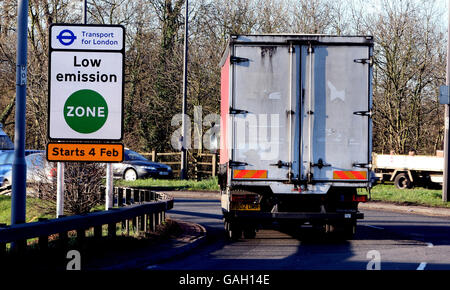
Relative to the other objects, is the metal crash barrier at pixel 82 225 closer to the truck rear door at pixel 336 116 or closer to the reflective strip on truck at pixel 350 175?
the truck rear door at pixel 336 116

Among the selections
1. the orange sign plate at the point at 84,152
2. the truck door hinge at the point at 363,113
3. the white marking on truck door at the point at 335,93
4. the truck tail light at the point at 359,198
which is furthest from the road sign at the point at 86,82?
the truck tail light at the point at 359,198

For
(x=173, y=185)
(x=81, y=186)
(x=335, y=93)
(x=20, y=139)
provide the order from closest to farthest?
(x=20, y=139) < (x=335, y=93) < (x=81, y=186) < (x=173, y=185)

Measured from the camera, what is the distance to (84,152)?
11.1 m

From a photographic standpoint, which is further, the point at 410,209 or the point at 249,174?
the point at 410,209

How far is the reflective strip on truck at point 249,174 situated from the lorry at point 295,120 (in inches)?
0.7

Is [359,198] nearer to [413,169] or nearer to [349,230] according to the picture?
[349,230]

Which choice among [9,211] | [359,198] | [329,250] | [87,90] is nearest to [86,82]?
[87,90]

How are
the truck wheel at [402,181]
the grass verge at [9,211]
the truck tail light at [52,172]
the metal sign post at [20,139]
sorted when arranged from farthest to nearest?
1. the truck wheel at [402,181]
2. the grass verge at [9,211]
3. the truck tail light at [52,172]
4. the metal sign post at [20,139]

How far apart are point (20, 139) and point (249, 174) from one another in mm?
4093

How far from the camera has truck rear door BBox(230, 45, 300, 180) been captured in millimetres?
13281

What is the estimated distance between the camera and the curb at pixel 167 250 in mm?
10094

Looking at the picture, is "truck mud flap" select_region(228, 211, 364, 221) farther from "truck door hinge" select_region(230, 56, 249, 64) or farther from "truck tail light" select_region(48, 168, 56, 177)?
"truck tail light" select_region(48, 168, 56, 177)
